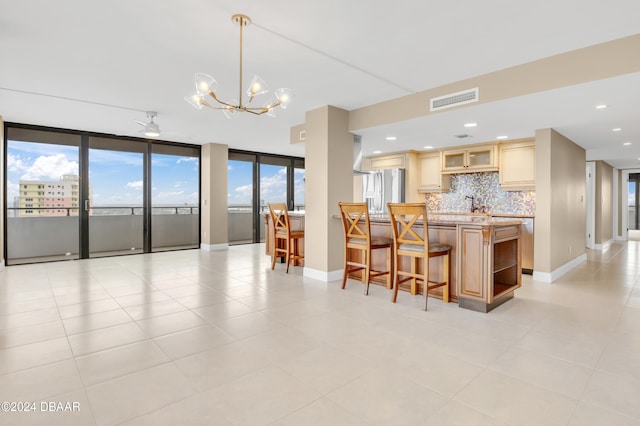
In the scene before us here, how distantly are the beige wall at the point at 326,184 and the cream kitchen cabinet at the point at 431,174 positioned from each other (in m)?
2.78

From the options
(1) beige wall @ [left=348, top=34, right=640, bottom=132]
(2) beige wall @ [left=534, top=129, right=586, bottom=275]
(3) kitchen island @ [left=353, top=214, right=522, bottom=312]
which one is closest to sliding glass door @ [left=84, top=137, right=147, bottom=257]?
(1) beige wall @ [left=348, top=34, right=640, bottom=132]

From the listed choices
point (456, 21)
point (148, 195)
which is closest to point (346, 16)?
point (456, 21)

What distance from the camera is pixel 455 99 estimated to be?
3922mm

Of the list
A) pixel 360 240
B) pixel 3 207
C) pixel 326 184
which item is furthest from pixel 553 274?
pixel 3 207

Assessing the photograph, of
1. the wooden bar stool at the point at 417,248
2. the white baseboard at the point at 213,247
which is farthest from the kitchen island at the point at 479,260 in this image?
the white baseboard at the point at 213,247

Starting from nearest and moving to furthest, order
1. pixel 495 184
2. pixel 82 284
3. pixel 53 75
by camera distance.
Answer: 1. pixel 53 75
2. pixel 82 284
3. pixel 495 184

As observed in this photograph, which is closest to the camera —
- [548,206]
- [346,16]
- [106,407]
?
[106,407]

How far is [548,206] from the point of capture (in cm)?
489

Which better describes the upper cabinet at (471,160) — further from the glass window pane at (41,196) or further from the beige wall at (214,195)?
the glass window pane at (41,196)

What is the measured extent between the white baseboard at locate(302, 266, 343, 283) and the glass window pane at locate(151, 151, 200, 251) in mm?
4475

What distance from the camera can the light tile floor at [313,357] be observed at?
1799 millimetres

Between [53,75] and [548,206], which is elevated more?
[53,75]

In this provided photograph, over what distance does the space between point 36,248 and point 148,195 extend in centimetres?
217

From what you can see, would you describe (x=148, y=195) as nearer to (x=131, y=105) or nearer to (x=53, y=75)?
(x=131, y=105)
